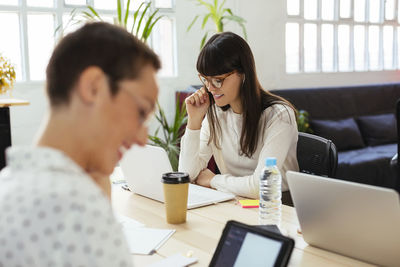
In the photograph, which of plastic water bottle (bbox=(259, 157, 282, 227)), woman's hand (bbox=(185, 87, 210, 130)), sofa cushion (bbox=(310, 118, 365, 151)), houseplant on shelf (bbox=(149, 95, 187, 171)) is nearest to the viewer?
plastic water bottle (bbox=(259, 157, 282, 227))

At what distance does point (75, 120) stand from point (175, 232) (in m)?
0.81

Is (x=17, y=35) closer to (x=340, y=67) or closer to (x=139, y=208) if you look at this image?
(x=139, y=208)

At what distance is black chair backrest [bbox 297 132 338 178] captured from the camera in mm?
1999

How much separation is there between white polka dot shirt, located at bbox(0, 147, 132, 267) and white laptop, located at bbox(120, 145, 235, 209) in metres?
1.04

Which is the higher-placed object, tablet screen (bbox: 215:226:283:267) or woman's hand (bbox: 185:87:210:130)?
woman's hand (bbox: 185:87:210:130)

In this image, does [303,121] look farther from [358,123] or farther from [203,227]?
[203,227]

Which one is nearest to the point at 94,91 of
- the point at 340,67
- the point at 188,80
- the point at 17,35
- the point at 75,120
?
the point at 75,120

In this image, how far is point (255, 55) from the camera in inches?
201

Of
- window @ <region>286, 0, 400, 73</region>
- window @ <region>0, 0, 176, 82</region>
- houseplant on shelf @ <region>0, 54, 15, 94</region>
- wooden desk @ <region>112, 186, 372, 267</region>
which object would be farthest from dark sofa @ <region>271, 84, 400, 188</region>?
wooden desk @ <region>112, 186, 372, 267</region>

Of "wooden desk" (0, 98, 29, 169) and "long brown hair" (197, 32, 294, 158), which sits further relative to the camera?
"wooden desk" (0, 98, 29, 169)

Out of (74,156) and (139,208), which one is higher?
(74,156)

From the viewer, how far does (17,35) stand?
404 cm

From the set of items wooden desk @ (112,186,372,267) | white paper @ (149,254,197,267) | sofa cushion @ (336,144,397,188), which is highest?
white paper @ (149,254,197,267)

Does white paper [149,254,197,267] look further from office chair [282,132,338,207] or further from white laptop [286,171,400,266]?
office chair [282,132,338,207]
